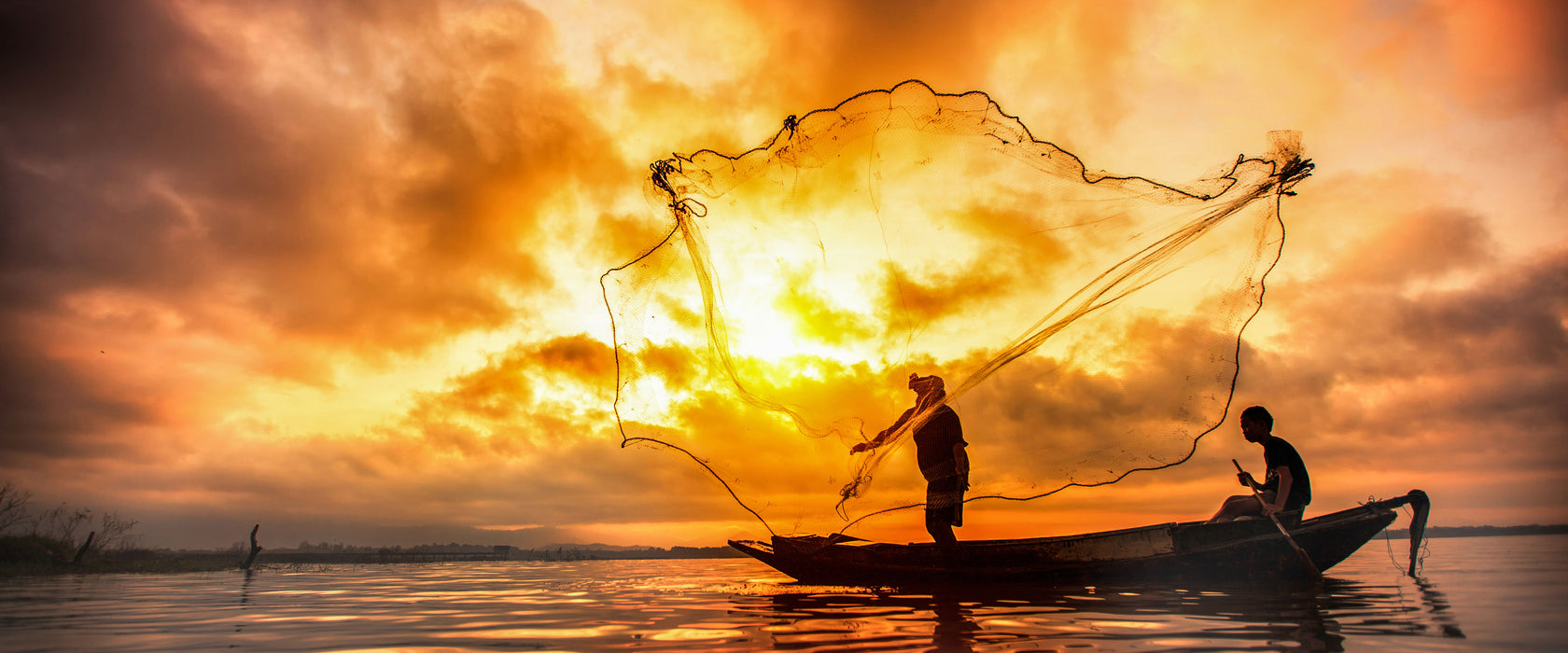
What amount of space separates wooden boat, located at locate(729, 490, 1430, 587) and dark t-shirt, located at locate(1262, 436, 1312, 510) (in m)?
0.31

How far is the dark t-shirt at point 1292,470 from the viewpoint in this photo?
10.1 meters

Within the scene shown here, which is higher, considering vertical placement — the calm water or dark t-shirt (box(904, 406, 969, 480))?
dark t-shirt (box(904, 406, 969, 480))

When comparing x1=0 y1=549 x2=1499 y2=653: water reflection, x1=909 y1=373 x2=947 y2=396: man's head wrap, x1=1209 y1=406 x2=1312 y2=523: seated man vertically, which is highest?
x1=909 y1=373 x2=947 y2=396: man's head wrap

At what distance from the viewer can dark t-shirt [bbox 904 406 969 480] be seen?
34.8 ft

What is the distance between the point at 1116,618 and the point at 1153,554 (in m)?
4.30

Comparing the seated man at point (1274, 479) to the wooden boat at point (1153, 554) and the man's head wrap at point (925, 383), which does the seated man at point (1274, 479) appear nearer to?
the wooden boat at point (1153, 554)

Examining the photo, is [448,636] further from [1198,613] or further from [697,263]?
[1198,613]

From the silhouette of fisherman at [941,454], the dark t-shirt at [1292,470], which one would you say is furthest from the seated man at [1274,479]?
the silhouette of fisherman at [941,454]

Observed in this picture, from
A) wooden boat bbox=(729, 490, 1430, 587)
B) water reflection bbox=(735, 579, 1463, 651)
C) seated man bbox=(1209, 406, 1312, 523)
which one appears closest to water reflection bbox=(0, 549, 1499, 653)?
water reflection bbox=(735, 579, 1463, 651)

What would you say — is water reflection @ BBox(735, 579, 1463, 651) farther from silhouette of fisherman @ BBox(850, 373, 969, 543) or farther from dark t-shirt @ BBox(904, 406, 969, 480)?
dark t-shirt @ BBox(904, 406, 969, 480)

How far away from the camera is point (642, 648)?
5363mm

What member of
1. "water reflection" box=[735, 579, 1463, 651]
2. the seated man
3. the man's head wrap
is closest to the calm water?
"water reflection" box=[735, 579, 1463, 651]

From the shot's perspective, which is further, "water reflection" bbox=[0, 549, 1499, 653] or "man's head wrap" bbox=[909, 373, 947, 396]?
"man's head wrap" bbox=[909, 373, 947, 396]

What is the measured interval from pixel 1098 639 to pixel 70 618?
1181 centimetres
